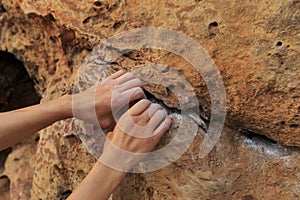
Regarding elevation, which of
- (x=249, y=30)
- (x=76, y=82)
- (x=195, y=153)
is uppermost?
(x=249, y=30)

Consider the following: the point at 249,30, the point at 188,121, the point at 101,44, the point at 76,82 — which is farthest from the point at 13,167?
the point at 249,30

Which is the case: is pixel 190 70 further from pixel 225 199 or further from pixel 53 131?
pixel 53 131

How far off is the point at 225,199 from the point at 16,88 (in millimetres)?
1102

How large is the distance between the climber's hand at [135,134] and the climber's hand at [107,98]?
4cm

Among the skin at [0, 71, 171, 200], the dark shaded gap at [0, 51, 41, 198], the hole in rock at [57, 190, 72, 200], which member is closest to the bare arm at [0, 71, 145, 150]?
the skin at [0, 71, 171, 200]


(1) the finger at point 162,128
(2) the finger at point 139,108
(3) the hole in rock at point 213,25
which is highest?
(3) the hole in rock at point 213,25

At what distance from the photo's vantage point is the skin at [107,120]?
3.60 feet

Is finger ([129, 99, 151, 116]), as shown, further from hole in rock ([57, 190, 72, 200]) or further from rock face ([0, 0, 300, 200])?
hole in rock ([57, 190, 72, 200])

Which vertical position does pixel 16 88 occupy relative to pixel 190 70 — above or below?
below

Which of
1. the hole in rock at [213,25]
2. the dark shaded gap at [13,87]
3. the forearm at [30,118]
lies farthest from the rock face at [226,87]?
the dark shaded gap at [13,87]

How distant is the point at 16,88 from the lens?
1929 millimetres

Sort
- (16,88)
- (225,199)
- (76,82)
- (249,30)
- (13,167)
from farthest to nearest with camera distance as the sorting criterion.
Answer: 1. (16,88)
2. (13,167)
3. (76,82)
4. (225,199)
5. (249,30)

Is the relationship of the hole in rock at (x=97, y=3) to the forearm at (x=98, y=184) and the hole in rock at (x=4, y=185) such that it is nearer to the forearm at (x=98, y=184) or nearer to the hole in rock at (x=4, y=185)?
the forearm at (x=98, y=184)

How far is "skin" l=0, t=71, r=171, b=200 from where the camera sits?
1099 millimetres
